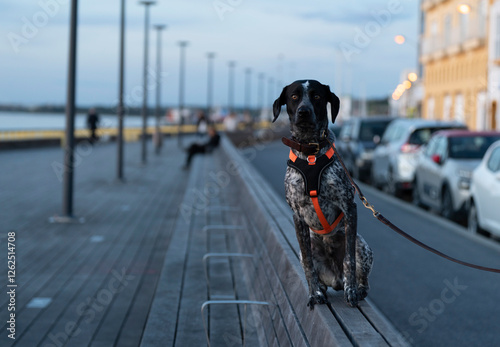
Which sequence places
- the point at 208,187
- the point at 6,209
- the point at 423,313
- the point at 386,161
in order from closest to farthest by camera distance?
the point at 423,313, the point at 6,209, the point at 208,187, the point at 386,161

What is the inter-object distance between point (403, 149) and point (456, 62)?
131 ft

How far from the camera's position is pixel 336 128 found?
150 ft

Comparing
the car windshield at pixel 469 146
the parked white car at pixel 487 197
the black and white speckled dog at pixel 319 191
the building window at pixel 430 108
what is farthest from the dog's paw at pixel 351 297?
the building window at pixel 430 108

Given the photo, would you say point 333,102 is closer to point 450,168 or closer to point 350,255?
point 350,255

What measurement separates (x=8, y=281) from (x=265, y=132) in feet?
210

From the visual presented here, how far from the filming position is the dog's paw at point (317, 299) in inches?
181

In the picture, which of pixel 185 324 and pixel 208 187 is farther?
pixel 208 187

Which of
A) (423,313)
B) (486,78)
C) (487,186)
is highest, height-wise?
(486,78)

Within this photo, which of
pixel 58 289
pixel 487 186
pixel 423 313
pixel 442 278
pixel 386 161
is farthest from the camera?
pixel 386 161

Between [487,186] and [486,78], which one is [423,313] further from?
[486,78]

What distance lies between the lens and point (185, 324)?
646 centimetres

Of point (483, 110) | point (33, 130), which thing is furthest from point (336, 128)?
point (33, 130)

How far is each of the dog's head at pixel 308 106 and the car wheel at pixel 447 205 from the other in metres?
11.3

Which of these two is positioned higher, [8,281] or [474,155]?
[474,155]
